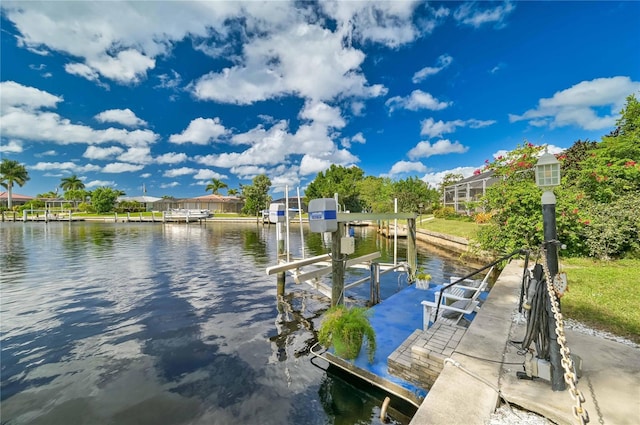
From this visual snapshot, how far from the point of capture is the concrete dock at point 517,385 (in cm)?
241

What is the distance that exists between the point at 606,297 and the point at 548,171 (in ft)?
17.9

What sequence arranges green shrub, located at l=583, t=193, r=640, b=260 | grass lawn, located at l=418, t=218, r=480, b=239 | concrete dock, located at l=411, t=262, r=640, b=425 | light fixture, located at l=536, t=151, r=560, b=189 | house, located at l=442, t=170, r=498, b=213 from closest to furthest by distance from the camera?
1. concrete dock, located at l=411, t=262, r=640, b=425
2. light fixture, located at l=536, t=151, r=560, b=189
3. green shrub, located at l=583, t=193, r=640, b=260
4. grass lawn, located at l=418, t=218, r=480, b=239
5. house, located at l=442, t=170, r=498, b=213

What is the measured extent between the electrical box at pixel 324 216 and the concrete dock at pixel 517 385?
9.59 ft

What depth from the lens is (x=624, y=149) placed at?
1398 centimetres

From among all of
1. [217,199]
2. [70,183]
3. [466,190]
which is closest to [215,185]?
[217,199]

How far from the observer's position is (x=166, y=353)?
5.87 metres

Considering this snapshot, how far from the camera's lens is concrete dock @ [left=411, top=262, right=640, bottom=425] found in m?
2.41

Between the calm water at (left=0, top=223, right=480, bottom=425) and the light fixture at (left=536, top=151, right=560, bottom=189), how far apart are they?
3.45 metres

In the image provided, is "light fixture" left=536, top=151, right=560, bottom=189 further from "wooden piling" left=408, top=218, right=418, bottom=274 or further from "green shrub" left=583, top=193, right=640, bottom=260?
"green shrub" left=583, top=193, right=640, bottom=260

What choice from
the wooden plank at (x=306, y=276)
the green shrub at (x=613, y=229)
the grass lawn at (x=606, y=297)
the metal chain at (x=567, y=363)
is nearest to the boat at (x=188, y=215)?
the wooden plank at (x=306, y=276)

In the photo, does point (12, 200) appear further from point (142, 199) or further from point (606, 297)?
point (606, 297)

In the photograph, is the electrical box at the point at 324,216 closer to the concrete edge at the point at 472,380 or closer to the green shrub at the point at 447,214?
the concrete edge at the point at 472,380

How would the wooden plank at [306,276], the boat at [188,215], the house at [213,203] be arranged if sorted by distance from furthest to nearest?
the house at [213,203]
the boat at [188,215]
the wooden plank at [306,276]

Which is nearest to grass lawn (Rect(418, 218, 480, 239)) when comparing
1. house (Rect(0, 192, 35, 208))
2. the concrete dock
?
the concrete dock
